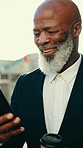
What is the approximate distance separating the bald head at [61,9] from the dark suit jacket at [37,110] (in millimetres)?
238

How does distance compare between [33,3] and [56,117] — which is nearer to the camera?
[56,117]

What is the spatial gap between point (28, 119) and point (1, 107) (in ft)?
1.31

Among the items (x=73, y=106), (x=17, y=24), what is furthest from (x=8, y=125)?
(x=17, y=24)

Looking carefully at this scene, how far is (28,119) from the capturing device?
4.07 ft

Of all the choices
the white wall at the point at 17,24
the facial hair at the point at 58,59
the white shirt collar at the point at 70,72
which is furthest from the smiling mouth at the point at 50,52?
the white wall at the point at 17,24

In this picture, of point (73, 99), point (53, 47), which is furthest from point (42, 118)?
point (53, 47)

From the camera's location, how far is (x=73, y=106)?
1.13 metres

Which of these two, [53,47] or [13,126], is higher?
[53,47]

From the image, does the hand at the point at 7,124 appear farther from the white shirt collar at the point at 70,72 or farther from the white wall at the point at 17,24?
the white wall at the point at 17,24

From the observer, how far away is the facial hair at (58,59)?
1.17 metres

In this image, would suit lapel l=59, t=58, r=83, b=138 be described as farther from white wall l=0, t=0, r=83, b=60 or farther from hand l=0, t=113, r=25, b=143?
white wall l=0, t=0, r=83, b=60

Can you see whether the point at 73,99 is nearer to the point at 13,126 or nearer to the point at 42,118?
the point at 42,118

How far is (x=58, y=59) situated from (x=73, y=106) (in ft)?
0.73

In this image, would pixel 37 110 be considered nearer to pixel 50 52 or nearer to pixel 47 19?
pixel 50 52
